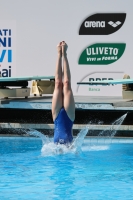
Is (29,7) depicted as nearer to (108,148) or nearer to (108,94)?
(108,94)

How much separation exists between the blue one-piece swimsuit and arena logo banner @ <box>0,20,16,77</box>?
5757 millimetres

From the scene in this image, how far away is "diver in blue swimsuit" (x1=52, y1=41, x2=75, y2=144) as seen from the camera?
25.3ft

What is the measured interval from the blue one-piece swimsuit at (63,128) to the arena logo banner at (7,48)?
576 centimetres

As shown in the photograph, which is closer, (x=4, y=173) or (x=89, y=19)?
(x=4, y=173)

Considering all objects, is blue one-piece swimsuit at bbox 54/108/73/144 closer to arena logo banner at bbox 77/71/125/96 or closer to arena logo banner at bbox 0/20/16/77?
arena logo banner at bbox 77/71/125/96

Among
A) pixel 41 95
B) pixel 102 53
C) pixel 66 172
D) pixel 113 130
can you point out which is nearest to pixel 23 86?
pixel 41 95

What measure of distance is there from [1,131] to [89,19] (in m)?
3.92

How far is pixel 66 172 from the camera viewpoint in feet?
22.8

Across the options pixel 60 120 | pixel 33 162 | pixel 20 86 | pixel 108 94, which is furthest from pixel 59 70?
pixel 108 94

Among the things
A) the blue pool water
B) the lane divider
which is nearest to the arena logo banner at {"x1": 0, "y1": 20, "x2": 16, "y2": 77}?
the lane divider

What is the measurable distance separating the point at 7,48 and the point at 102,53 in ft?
6.81

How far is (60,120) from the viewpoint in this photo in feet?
25.5

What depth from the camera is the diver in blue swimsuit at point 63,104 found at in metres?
7.71

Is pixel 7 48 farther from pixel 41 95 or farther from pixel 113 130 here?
pixel 113 130
